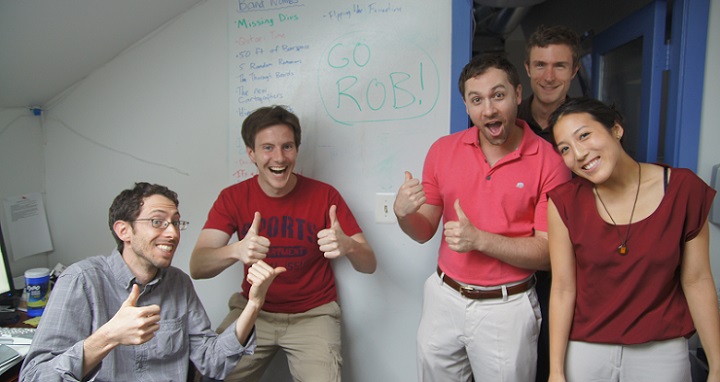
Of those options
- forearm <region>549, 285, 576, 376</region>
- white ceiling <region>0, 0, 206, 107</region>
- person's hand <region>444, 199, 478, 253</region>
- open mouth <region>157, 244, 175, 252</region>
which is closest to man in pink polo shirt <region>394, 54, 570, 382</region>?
person's hand <region>444, 199, 478, 253</region>

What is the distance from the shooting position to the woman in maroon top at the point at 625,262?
1304mm

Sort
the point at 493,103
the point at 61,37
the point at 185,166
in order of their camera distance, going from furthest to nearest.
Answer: the point at 185,166 → the point at 61,37 → the point at 493,103

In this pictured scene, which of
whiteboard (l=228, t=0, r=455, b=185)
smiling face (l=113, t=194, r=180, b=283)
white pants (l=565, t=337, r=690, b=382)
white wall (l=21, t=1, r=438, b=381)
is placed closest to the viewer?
white pants (l=565, t=337, r=690, b=382)

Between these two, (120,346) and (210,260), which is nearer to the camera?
(120,346)

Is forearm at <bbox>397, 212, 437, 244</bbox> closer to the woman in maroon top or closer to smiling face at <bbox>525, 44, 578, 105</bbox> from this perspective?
the woman in maroon top

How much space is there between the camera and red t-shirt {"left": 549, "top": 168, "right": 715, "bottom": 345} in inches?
51.1

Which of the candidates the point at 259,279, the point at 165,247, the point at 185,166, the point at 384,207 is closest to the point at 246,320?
the point at 259,279

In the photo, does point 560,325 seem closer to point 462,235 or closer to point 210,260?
point 462,235

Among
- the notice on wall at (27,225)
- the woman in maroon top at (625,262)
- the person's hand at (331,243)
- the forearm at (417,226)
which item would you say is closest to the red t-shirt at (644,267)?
the woman in maroon top at (625,262)

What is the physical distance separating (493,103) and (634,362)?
2.83ft

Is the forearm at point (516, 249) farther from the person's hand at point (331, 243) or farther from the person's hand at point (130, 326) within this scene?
the person's hand at point (130, 326)

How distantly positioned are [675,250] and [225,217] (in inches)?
61.4

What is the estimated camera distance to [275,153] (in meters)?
1.91

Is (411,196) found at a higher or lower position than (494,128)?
lower
